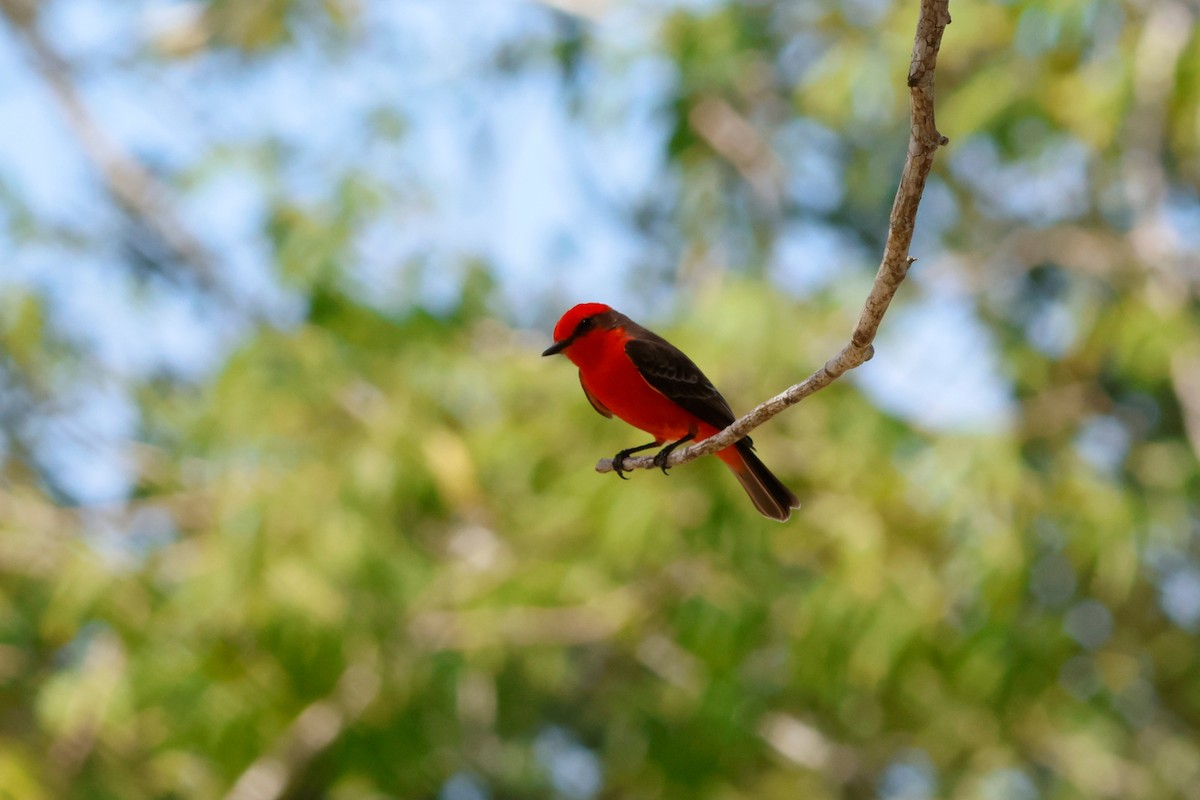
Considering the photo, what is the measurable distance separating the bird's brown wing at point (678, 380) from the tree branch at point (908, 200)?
5.75 ft

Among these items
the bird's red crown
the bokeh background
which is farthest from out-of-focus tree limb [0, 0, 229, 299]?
the bird's red crown

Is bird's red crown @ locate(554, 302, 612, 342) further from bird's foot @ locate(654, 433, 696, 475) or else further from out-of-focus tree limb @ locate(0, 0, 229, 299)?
out-of-focus tree limb @ locate(0, 0, 229, 299)

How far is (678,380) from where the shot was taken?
5090 millimetres

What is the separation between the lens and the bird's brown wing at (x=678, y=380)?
5.07 m

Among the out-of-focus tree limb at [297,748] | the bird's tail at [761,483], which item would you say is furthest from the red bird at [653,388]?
the out-of-focus tree limb at [297,748]

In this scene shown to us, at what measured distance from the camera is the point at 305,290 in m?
8.98

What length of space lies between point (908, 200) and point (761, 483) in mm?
2407

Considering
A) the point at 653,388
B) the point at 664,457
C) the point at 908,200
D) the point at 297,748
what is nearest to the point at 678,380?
the point at 653,388

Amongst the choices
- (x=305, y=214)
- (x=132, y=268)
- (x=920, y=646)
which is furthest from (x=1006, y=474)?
(x=132, y=268)

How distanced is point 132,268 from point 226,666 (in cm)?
638

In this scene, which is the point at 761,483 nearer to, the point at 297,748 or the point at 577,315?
the point at 577,315

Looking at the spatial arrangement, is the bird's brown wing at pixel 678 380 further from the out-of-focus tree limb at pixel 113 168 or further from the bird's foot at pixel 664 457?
the out-of-focus tree limb at pixel 113 168

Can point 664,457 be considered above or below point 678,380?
below

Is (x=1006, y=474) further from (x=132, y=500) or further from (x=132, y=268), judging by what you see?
(x=132, y=268)
